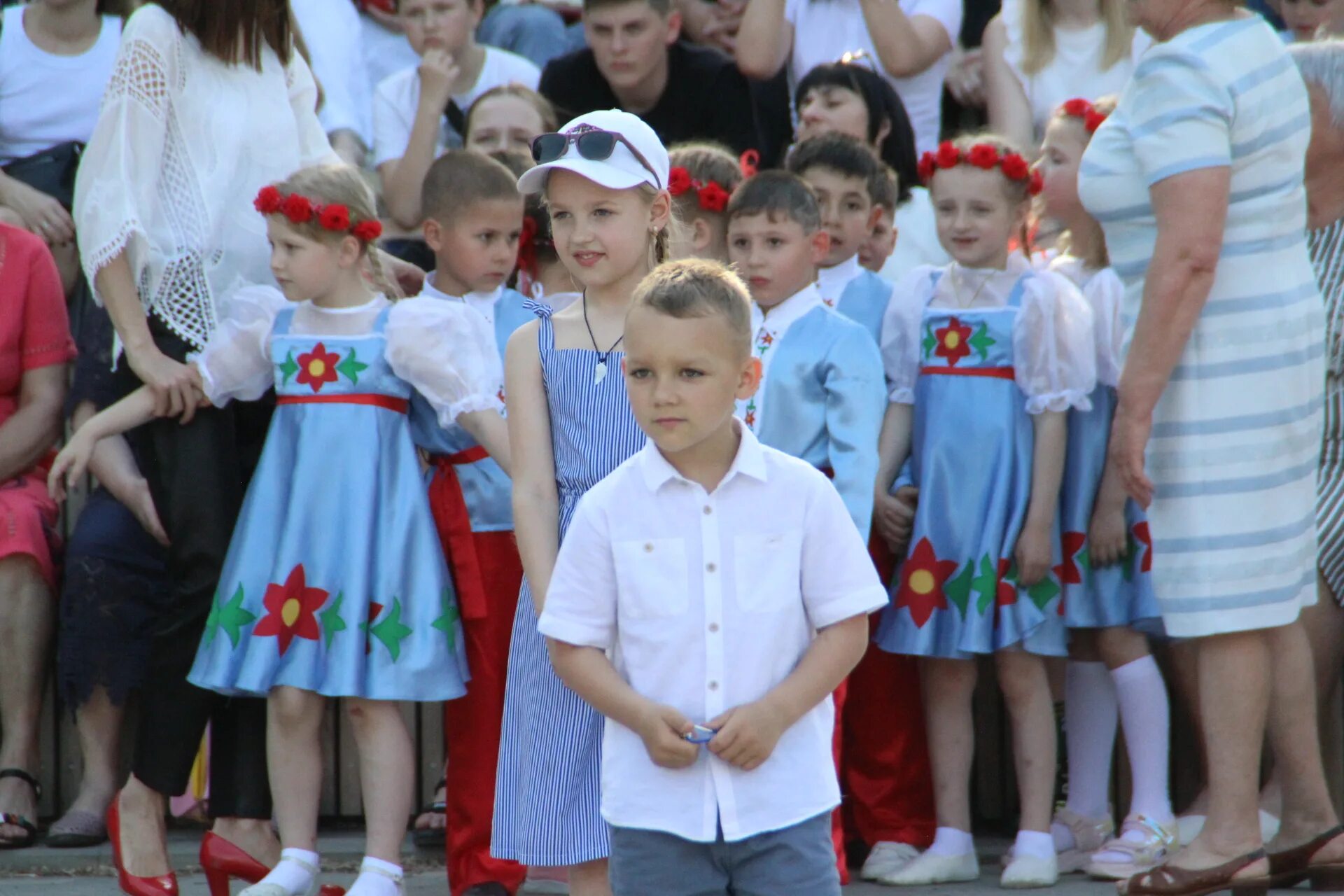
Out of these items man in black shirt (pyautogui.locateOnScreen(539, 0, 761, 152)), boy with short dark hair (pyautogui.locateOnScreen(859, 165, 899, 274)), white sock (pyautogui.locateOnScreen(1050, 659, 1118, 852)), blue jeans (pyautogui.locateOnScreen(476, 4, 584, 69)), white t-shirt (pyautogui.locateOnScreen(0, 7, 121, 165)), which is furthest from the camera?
blue jeans (pyautogui.locateOnScreen(476, 4, 584, 69))

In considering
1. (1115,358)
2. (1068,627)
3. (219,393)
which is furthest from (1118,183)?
(219,393)

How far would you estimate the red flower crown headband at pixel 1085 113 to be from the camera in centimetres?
479

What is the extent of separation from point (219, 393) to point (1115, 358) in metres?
2.37

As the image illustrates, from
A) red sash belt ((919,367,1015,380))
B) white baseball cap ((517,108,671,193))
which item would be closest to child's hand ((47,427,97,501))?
white baseball cap ((517,108,671,193))

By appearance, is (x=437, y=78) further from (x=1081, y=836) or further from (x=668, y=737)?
(x=668, y=737)

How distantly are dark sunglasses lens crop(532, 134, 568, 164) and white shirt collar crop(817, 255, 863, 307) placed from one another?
1.70m

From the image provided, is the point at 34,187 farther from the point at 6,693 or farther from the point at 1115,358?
the point at 1115,358

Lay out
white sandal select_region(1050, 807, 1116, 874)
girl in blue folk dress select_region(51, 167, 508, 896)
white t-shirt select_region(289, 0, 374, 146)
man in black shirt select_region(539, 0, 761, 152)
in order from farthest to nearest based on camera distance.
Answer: white t-shirt select_region(289, 0, 374, 146) < man in black shirt select_region(539, 0, 761, 152) < white sandal select_region(1050, 807, 1116, 874) < girl in blue folk dress select_region(51, 167, 508, 896)

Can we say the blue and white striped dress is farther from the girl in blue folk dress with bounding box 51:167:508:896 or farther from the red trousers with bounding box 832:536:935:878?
the girl in blue folk dress with bounding box 51:167:508:896

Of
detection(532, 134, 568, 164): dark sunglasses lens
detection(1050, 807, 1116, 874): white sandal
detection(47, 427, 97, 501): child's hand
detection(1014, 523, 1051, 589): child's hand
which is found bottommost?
detection(1050, 807, 1116, 874): white sandal

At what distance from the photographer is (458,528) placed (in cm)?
415

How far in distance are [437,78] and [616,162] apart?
2.84 meters

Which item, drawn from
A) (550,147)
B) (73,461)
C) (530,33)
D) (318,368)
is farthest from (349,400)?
(530,33)

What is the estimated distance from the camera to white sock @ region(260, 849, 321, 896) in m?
3.79
